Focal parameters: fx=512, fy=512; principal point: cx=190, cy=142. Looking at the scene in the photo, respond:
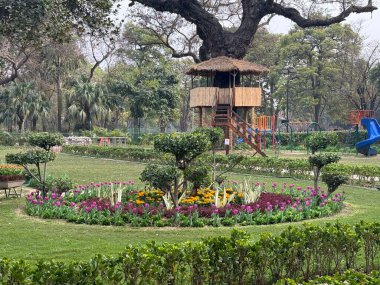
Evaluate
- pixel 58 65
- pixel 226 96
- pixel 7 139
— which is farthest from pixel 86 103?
pixel 226 96

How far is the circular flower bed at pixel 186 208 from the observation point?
923 centimetres

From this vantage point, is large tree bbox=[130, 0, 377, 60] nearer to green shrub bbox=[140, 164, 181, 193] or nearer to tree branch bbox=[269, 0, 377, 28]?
tree branch bbox=[269, 0, 377, 28]

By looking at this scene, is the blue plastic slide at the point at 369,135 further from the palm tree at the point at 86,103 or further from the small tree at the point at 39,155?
the palm tree at the point at 86,103

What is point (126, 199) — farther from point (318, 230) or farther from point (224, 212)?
point (318, 230)

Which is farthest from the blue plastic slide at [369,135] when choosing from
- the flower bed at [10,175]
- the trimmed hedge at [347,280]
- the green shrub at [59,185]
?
the trimmed hedge at [347,280]

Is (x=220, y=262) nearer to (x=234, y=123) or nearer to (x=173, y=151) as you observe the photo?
(x=173, y=151)

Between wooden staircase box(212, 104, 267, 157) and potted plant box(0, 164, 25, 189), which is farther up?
wooden staircase box(212, 104, 267, 157)

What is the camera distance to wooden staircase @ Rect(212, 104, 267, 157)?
85.5 ft

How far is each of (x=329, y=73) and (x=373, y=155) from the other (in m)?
18.8

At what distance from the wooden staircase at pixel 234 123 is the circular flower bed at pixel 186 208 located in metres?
14.4

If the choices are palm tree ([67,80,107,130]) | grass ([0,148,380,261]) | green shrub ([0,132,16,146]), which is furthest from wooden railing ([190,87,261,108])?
palm tree ([67,80,107,130])

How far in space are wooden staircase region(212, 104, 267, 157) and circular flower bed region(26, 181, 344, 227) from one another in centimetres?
1443

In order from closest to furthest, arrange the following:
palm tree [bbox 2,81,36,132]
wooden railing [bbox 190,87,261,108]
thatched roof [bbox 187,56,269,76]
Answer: thatched roof [bbox 187,56,269,76] → wooden railing [bbox 190,87,261,108] → palm tree [bbox 2,81,36,132]

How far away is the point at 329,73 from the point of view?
159 feet
